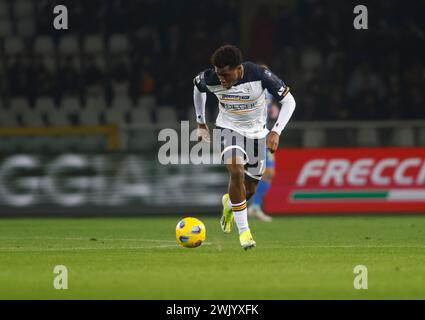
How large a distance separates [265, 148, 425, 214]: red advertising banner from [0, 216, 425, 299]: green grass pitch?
2142 mm

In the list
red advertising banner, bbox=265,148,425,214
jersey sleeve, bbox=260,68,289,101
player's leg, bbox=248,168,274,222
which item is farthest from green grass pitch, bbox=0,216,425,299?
red advertising banner, bbox=265,148,425,214

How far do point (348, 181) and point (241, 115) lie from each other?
22.6ft

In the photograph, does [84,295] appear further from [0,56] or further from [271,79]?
[0,56]

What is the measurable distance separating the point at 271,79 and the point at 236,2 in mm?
12351

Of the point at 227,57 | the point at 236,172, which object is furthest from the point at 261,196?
the point at 227,57

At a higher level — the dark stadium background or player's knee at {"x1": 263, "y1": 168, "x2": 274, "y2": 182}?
the dark stadium background

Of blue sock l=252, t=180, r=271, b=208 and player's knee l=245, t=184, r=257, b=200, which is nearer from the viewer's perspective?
player's knee l=245, t=184, r=257, b=200

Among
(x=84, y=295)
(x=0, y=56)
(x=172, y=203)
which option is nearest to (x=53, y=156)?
(x=172, y=203)

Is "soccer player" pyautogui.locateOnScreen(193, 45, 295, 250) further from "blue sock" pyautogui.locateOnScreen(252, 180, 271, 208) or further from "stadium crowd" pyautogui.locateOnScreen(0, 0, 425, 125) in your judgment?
"stadium crowd" pyautogui.locateOnScreen(0, 0, 425, 125)

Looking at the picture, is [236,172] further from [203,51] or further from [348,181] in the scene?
[203,51]

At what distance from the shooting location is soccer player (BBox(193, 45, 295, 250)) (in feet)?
37.6

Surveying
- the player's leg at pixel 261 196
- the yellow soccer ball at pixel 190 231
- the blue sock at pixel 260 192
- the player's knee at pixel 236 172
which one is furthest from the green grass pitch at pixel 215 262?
the blue sock at pixel 260 192

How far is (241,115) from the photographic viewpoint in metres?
12.2

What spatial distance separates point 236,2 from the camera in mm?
23859
